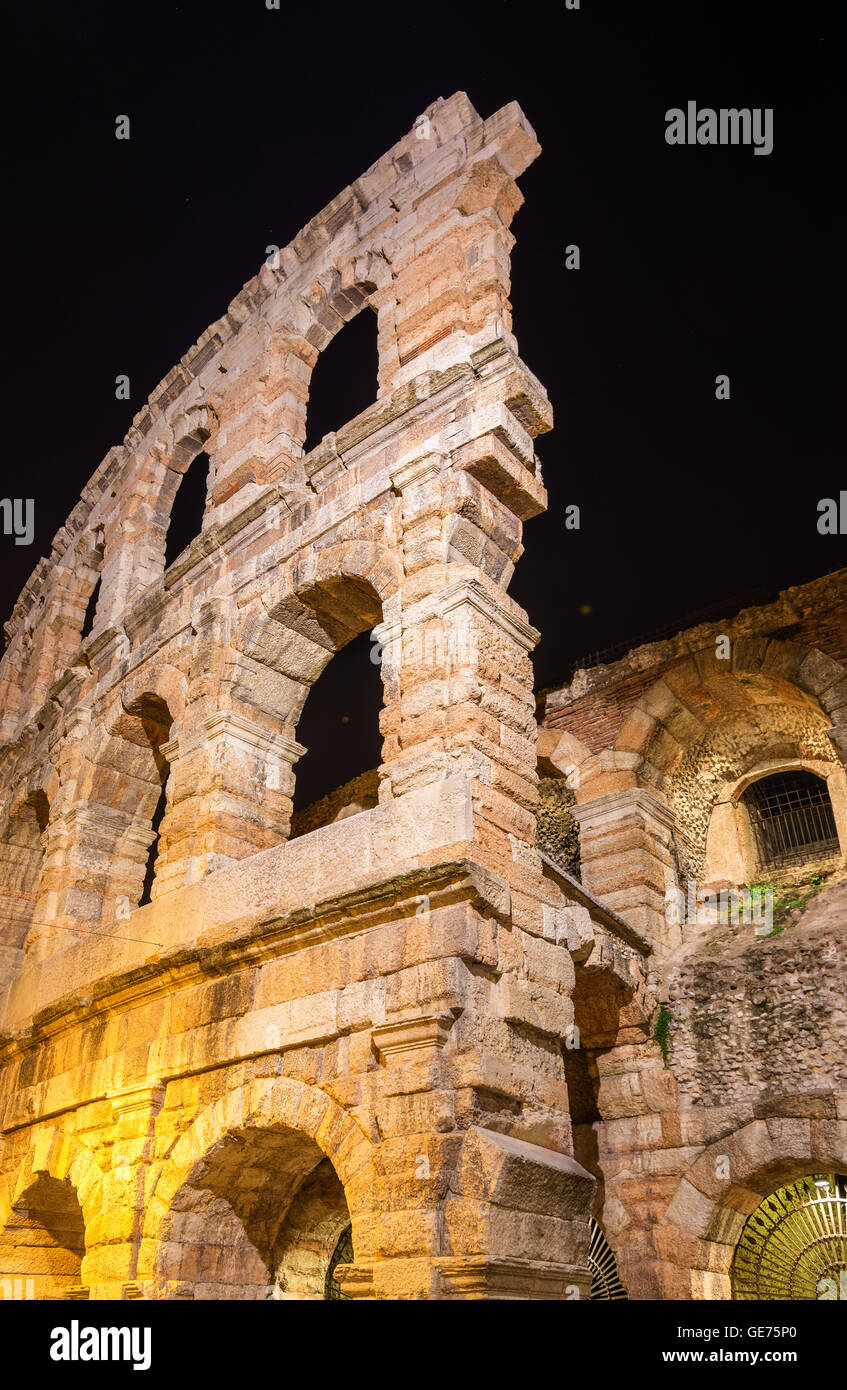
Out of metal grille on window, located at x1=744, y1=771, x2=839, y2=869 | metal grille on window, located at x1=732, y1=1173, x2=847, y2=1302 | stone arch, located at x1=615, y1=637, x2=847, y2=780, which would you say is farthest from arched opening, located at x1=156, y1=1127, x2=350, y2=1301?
metal grille on window, located at x1=744, y1=771, x2=839, y2=869

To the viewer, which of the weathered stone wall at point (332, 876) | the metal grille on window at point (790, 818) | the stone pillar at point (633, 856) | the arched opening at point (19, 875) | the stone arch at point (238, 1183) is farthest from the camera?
the metal grille on window at point (790, 818)

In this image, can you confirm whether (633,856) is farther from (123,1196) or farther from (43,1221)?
(43,1221)

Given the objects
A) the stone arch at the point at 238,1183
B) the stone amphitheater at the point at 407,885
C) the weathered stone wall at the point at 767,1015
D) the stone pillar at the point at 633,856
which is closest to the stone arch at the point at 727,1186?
the stone amphitheater at the point at 407,885

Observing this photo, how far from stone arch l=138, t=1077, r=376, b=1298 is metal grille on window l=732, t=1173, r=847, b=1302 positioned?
3.80m

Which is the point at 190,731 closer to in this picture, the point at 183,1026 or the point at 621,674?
the point at 183,1026

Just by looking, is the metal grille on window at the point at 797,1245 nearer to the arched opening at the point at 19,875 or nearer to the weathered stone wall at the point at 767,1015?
the weathered stone wall at the point at 767,1015

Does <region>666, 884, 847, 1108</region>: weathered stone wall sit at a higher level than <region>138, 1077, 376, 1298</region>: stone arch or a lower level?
higher

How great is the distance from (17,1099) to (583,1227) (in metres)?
5.02

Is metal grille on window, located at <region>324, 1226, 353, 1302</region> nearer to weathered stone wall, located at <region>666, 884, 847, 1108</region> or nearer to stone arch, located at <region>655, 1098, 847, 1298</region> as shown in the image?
stone arch, located at <region>655, 1098, 847, 1298</region>

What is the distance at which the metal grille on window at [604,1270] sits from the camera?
8.45 metres

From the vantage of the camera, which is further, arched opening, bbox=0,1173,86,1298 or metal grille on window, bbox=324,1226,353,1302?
arched opening, bbox=0,1173,86,1298

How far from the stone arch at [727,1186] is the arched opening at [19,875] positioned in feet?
22.3

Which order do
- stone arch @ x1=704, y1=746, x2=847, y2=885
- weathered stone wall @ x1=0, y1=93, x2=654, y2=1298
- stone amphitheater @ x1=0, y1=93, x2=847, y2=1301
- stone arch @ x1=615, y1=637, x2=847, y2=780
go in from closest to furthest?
weathered stone wall @ x1=0, y1=93, x2=654, y2=1298 → stone amphitheater @ x1=0, y1=93, x2=847, y2=1301 → stone arch @ x1=615, y1=637, x2=847, y2=780 → stone arch @ x1=704, y1=746, x2=847, y2=885

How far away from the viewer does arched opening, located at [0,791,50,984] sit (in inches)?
418
